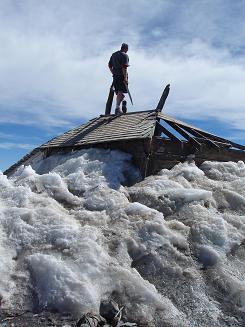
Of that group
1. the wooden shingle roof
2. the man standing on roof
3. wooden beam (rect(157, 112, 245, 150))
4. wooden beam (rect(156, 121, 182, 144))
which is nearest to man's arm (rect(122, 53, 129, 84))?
the man standing on roof

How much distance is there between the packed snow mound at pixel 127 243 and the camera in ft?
27.0

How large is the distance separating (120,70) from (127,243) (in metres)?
8.08

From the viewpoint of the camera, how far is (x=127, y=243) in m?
9.68

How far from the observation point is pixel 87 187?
475 inches

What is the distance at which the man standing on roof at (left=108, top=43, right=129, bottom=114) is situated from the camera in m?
15.7

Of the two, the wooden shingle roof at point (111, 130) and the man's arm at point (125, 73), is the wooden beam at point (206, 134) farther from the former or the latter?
the man's arm at point (125, 73)

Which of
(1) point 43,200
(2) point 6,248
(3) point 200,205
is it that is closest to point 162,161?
(3) point 200,205

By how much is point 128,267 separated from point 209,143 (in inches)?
262

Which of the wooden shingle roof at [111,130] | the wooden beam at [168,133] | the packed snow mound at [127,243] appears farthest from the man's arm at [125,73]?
the packed snow mound at [127,243]

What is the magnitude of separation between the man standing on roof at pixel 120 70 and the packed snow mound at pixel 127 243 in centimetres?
409

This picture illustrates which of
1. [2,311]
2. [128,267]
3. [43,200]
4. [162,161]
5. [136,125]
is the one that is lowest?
[2,311]

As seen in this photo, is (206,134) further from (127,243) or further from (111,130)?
(127,243)

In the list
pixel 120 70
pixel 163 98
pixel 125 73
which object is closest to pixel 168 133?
pixel 163 98

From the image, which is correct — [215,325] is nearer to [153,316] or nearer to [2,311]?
[153,316]
